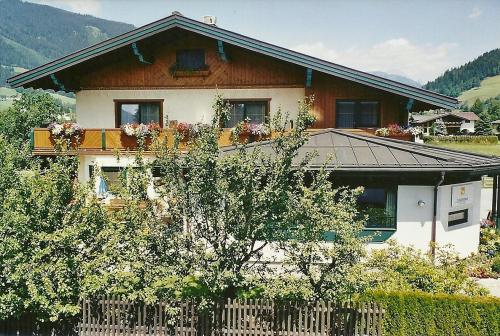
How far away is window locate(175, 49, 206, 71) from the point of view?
1928 cm

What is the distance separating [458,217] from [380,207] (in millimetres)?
2914

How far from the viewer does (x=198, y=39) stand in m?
19.2

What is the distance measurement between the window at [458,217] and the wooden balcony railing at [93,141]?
10294mm

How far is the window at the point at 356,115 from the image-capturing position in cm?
1859

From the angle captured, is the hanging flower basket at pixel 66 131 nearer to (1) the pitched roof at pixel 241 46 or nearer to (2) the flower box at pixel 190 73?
(1) the pitched roof at pixel 241 46

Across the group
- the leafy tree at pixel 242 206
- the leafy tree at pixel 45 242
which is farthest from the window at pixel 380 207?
the leafy tree at pixel 45 242

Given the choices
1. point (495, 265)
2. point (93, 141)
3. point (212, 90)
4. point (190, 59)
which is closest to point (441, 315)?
point (495, 265)

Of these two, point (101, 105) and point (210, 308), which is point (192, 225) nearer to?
point (210, 308)

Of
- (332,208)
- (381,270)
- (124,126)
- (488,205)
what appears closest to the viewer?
(332,208)

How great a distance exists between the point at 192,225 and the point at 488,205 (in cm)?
2326

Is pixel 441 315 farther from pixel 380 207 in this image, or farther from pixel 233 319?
pixel 380 207

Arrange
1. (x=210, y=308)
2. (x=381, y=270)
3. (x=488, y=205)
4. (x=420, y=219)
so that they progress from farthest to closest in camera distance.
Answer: (x=488, y=205) < (x=420, y=219) < (x=381, y=270) < (x=210, y=308)

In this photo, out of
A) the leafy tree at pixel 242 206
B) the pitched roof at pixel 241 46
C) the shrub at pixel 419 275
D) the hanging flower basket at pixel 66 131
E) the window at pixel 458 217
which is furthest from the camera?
the hanging flower basket at pixel 66 131

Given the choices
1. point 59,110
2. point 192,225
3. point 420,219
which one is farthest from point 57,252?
point 59,110
